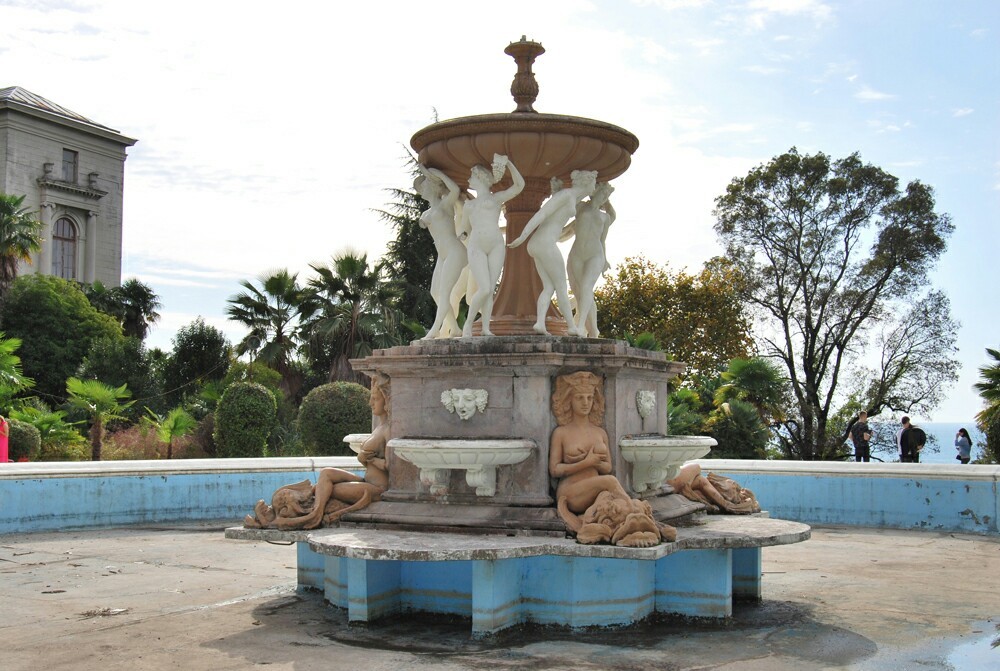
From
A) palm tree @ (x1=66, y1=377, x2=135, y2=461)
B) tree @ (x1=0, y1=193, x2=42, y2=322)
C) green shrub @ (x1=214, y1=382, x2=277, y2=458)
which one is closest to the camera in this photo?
palm tree @ (x1=66, y1=377, x2=135, y2=461)

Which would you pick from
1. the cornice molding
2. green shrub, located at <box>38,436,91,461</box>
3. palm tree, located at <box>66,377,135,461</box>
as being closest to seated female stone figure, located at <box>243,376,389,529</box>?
palm tree, located at <box>66,377,135,461</box>

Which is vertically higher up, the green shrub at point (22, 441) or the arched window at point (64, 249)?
the arched window at point (64, 249)

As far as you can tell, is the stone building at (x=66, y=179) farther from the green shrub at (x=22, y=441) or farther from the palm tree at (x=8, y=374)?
the green shrub at (x=22, y=441)

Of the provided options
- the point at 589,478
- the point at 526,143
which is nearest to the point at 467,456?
the point at 589,478

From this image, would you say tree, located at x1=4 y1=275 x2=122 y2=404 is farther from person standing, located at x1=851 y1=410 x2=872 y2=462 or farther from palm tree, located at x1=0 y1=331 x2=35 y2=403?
person standing, located at x1=851 y1=410 x2=872 y2=462

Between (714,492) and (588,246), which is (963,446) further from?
(588,246)

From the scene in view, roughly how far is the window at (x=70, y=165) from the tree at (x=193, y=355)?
651 inches

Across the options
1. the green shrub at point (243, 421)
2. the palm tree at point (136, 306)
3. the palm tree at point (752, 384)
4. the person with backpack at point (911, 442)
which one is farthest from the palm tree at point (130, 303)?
the person with backpack at point (911, 442)

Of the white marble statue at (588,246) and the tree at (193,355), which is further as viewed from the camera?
the tree at (193,355)

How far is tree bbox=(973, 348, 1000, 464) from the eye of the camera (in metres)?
16.5

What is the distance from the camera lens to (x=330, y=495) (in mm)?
7398

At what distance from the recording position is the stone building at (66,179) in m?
43.0

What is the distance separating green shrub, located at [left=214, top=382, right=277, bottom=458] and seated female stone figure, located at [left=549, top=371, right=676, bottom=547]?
42.9ft

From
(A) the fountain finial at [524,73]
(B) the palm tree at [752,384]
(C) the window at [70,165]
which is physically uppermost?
(C) the window at [70,165]
